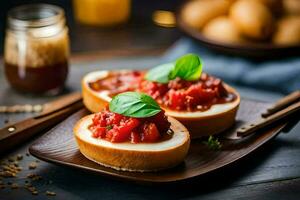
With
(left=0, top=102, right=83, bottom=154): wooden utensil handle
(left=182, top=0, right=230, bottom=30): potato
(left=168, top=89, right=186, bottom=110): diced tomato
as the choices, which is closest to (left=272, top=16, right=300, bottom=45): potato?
(left=182, top=0, right=230, bottom=30): potato

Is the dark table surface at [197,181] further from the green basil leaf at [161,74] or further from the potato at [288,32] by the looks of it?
the green basil leaf at [161,74]

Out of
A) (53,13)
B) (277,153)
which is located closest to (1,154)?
(53,13)

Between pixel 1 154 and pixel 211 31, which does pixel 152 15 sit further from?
pixel 1 154

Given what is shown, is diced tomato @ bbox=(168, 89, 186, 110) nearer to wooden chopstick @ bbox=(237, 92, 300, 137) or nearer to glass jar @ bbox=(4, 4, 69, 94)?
wooden chopstick @ bbox=(237, 92, 300, 137)

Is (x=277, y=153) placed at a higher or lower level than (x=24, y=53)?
lower

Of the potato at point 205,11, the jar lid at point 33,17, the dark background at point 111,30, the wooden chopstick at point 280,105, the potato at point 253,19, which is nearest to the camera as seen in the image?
the wooden chopstick at point 280,105

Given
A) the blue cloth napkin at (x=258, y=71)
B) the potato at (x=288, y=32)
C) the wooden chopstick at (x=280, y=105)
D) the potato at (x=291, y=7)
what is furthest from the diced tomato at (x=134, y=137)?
the potato at (x=291, y=7)
